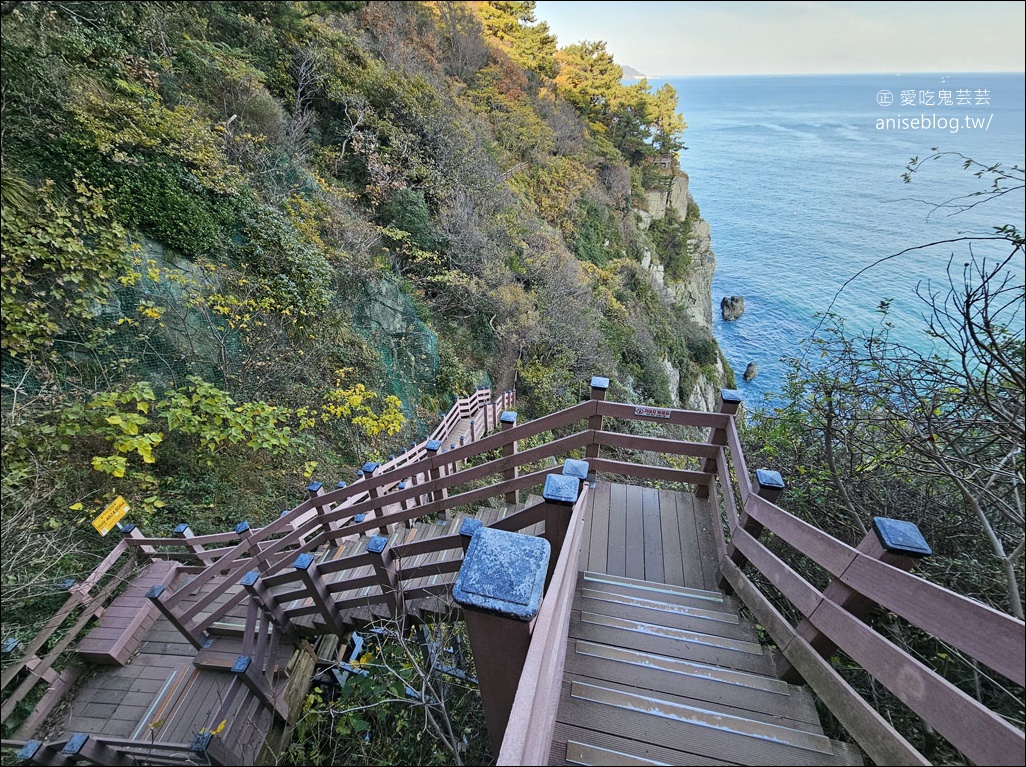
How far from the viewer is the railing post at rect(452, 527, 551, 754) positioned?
1427 millimetres

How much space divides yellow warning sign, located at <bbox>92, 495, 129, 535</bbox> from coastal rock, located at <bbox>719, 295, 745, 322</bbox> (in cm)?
3584

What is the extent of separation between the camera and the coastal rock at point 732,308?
3272cm

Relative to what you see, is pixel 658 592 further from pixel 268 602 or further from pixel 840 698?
pixel 268 602

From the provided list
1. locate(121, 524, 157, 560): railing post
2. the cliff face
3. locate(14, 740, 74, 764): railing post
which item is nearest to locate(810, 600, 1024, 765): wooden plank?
locate(14, 740, 74, 764): railing post

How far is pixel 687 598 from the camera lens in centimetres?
303

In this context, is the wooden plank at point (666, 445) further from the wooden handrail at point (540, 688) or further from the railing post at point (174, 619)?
the railing post at point (174, 619)

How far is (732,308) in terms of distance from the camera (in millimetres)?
32719

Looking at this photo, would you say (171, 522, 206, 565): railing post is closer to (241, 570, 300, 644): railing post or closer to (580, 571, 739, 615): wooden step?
(241, 570, 300, 644): railing post

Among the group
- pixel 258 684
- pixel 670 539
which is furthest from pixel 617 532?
pixel 258 684

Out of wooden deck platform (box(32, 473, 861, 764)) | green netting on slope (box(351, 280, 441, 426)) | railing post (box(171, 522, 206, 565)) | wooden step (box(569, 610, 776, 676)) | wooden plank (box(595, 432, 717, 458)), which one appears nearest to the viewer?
wooden deck platform (box(32, 473, 861, 764))

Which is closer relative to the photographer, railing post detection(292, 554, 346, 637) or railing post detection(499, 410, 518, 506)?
railing post detection(292, 554, 346, 637)

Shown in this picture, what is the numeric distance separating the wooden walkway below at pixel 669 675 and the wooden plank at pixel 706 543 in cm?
1

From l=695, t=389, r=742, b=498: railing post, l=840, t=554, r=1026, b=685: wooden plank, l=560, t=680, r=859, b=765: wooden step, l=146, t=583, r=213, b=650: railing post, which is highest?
l=695, t=389, r=742, b=498: railing post

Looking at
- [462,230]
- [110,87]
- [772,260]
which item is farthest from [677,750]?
[772,260]
